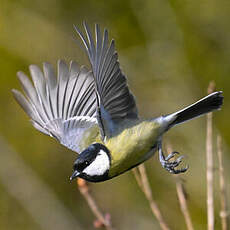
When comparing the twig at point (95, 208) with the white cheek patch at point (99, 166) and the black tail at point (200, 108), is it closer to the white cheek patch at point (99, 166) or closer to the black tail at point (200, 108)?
the white cheek patch at point (99, 166)

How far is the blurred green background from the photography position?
4.29 m

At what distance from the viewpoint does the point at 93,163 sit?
2.39 metres

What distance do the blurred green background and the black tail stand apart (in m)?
1.65

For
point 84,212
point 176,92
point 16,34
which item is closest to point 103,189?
point 84,212

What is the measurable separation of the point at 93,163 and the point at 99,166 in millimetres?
48

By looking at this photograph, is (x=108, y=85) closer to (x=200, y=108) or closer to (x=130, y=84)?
(x=200, y=108)

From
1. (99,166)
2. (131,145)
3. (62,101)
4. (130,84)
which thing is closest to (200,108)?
(131,145)

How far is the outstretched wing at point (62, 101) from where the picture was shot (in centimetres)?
291

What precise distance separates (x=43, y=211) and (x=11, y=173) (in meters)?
0.40

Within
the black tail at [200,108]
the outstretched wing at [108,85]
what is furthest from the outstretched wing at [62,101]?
the black tail at [200,108]

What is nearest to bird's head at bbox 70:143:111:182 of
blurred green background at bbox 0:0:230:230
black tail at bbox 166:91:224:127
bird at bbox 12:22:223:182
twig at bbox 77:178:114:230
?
bird at bbox 12:22:223:182

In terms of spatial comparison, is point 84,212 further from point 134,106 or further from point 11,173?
point 134,106

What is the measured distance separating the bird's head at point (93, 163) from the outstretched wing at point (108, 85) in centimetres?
9

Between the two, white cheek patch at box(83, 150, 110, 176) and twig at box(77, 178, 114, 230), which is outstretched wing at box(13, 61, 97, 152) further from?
twig at box(77, 178, 114, 230)
